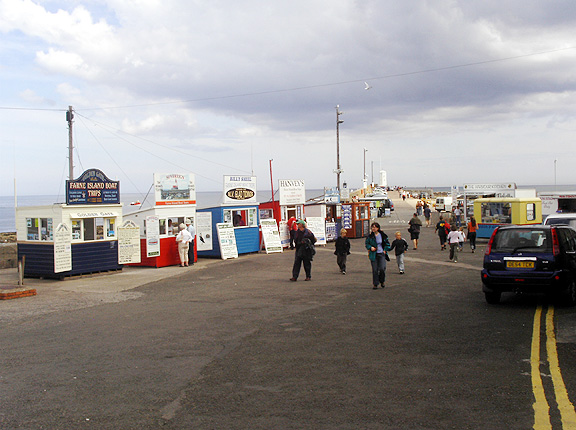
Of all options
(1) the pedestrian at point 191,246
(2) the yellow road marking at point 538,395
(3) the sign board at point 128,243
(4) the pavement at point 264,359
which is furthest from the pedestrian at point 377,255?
(1) the pedestrian at point 191,246

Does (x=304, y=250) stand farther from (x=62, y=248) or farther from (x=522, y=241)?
(x=62, y=248)

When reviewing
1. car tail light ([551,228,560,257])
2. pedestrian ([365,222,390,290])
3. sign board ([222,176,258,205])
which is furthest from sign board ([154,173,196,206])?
car tail light ([551,228,560,257])

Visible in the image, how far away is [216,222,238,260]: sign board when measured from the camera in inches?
903

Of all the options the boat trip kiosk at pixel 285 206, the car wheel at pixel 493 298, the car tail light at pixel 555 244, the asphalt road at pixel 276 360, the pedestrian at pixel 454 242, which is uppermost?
the boat trip kiosk at pixel 285 206

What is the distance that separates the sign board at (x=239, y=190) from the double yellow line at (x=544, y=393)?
1658cm

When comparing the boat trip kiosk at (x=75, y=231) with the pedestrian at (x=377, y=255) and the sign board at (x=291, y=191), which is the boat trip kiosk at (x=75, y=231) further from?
the sign board at (x=291, y=191)

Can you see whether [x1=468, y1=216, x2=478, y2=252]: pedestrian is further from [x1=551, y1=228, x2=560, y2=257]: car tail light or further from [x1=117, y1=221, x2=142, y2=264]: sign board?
[x1=117, y1=221, x2=142, y2=264]: sign board

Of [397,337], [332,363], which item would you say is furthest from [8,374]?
[397,337]

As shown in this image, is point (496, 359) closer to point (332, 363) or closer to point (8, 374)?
point (332, 363)

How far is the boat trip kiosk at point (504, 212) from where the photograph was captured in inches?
1089

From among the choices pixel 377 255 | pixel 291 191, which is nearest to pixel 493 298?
pixel 377 255

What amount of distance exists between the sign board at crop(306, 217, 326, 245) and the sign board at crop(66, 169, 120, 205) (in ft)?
40.0

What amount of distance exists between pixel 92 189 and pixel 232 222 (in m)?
7.69

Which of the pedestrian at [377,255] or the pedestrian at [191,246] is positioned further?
the pedestrian at [191,246]
